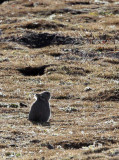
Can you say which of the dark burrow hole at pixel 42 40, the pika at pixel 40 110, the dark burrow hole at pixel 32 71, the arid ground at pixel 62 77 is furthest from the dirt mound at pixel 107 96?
the dark burrow hole at pixel 42 40

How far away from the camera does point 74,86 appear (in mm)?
Answer: 28281

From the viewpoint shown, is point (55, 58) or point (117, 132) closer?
point (117, 132)

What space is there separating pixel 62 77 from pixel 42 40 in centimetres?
1069

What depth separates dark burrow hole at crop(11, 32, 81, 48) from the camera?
39.8 m

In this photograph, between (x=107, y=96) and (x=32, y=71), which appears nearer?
(x=107, y=96)

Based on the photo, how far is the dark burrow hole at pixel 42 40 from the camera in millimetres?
39844

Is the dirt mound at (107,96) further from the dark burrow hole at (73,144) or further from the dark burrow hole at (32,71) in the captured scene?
the dark burrow hole at (73,144)

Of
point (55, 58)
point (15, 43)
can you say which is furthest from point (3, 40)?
point (55, 58)

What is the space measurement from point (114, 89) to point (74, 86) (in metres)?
3.59

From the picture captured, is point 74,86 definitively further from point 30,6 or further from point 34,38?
point 30,6

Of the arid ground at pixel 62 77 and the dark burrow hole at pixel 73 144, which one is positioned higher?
the dark burrow hole at pixel 73 144

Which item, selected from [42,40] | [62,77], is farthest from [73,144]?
[42,40]

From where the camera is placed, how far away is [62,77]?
3045cm

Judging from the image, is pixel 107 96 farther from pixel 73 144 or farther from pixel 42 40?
pixel 42 40
